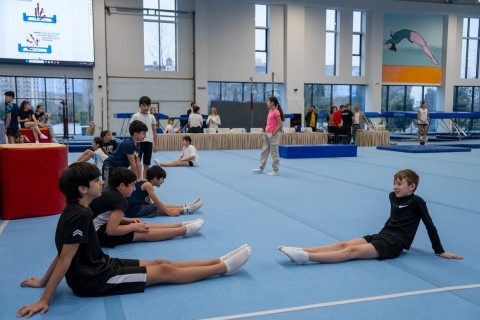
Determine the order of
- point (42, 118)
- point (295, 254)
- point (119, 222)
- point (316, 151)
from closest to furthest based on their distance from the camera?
point (295, 254) < point (119, 222) < point (316, 151) < point (42, 118)

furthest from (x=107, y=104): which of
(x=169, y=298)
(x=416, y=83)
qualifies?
(x=169, y=298)

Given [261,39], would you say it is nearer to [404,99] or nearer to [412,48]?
[412,48]

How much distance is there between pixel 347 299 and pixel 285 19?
19.7 m

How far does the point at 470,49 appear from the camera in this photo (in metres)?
25.2

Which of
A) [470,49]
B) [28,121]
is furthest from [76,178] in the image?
[470,49]

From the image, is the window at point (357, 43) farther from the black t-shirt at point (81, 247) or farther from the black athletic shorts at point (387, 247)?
the black t-shirt at point (81, 247)

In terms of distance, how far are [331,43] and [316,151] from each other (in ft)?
39.4

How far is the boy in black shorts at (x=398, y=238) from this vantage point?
360cm

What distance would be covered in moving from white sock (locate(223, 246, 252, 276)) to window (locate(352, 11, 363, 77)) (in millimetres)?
20995

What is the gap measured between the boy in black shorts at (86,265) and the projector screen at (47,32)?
54.1 feet

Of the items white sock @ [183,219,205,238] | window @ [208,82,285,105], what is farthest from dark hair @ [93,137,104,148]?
window @ [208,82,285,105]

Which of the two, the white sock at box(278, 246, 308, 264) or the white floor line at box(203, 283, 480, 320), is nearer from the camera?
the white floor line at box(203, 283, 480, 320)

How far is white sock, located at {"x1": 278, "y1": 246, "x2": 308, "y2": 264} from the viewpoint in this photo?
11.4 ft

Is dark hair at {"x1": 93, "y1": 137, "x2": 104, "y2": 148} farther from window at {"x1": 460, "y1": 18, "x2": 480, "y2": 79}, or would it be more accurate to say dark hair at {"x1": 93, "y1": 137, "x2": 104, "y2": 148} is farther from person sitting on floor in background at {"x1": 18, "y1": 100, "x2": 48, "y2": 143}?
window at {"x1": 460, "y1": 18, "x2": 480, "y2": 79}
